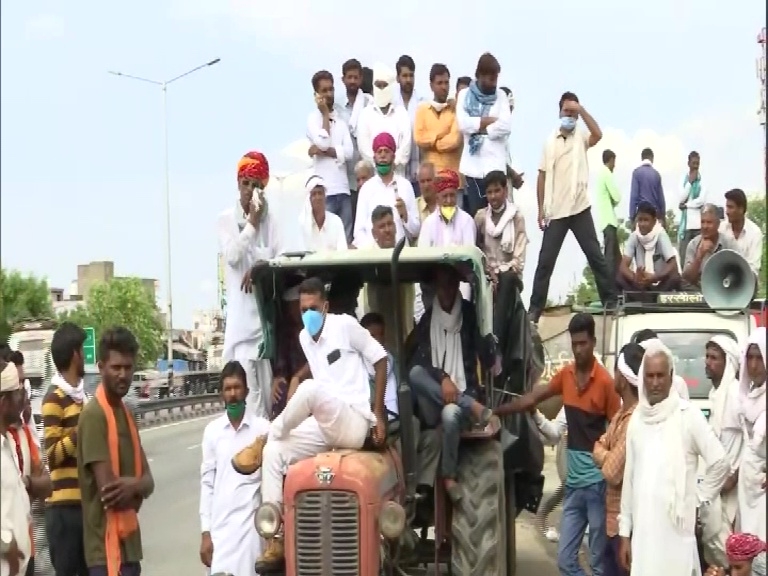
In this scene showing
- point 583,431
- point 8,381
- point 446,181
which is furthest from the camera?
point 446,181

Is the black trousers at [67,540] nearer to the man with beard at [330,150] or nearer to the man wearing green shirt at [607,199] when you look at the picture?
the man with beard at [330,150]

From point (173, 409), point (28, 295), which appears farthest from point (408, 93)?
point (28, 295)

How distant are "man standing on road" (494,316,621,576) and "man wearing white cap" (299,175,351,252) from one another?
2.54 meters

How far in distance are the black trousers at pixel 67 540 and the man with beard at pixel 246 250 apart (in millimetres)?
2272

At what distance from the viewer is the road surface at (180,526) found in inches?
477

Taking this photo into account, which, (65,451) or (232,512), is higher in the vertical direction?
(65,451)

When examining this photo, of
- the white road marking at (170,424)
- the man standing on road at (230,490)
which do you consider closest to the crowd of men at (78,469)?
the man standing on road at (230,490)

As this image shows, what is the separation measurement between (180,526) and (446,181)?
6682 mm

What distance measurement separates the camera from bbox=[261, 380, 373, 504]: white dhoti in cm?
723

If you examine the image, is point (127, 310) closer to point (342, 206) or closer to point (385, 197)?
point (342, 206)

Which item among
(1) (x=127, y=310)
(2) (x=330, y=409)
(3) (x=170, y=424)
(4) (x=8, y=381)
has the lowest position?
(3) (x=170, y=424)

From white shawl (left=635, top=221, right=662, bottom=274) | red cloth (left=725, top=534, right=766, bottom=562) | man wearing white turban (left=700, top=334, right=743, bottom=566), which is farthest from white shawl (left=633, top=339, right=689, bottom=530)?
white shawl (left=635, top=221, right=662, bottom=274)

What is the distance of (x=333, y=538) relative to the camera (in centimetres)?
724

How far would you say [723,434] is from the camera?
338 inches
